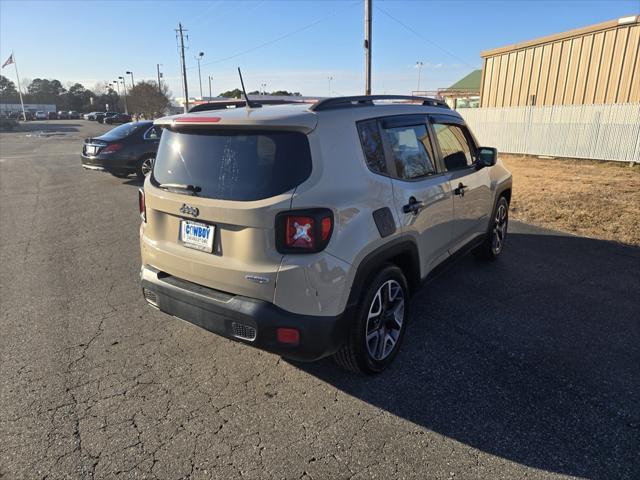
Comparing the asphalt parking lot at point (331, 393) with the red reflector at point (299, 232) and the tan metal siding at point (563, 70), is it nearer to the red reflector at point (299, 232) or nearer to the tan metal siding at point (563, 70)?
the red reflector at point (299, 232)

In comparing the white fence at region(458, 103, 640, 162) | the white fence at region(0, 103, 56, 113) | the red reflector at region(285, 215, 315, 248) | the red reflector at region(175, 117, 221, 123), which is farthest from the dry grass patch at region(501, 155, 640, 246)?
the white fence at region(0, 103, 56, 113)

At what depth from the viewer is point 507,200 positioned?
222 inches

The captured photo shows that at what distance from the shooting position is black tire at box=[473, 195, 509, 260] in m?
5.14

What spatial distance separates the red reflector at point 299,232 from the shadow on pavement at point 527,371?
1.15 meters

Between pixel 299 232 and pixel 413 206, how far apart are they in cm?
110

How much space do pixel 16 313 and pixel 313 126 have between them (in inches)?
134

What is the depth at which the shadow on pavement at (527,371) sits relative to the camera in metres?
2.48

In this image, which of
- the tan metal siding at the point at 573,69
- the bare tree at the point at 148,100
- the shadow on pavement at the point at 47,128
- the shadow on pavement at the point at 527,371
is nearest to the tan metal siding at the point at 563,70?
the tan metal siding at the point at 573,69

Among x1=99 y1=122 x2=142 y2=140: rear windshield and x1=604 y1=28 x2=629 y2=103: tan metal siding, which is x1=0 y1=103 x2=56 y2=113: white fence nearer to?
x1=99 y1=122 x2=142 y2=140: rear windshield

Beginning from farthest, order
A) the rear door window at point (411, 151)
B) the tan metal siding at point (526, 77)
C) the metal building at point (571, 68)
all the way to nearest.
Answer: the tan metal siding at point (526, 77), the metal building at point (571, 68), the rear door window at point (411, 151)

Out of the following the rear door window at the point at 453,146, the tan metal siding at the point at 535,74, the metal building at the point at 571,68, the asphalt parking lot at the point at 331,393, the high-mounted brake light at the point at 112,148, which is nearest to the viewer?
the asphalt parking lot at the point at 331,393

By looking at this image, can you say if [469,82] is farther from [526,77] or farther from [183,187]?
[183,187]

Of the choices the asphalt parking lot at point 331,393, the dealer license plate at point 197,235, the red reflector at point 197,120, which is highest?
the red reflector at point 197,120

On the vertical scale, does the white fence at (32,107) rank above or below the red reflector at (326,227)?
above
